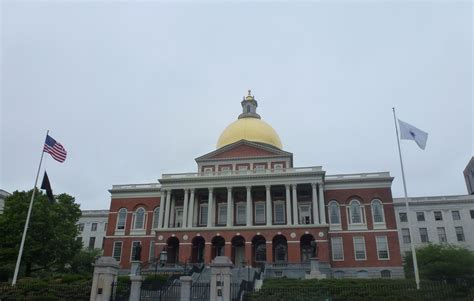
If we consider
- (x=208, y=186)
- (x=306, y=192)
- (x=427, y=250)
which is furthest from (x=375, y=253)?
(x=208, y=186)

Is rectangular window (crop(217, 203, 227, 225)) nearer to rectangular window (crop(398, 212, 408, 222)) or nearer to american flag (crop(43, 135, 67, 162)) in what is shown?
american flag (crop(43, 135, 67, 162))

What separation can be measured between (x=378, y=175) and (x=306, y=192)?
9161mm

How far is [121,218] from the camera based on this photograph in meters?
Result: 53.7

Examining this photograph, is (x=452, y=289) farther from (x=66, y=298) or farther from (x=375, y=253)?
(x=375, y=253)

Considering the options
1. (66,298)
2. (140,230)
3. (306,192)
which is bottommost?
(66,298)

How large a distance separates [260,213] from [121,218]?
19.1 metres

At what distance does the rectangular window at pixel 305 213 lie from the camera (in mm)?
48616

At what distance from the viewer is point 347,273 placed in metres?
45.0

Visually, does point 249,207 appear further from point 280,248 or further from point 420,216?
point 420,216

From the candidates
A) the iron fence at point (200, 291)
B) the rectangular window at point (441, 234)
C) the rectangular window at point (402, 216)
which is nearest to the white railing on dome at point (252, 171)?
the rectangular window at point (402, 216)

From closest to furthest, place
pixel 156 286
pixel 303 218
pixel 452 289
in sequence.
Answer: pixel 452 289, pixel 156 286, pixel 303 218

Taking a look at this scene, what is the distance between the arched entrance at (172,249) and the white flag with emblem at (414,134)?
30533 millimetres

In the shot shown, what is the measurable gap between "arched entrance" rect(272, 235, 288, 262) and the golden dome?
47.8 feet

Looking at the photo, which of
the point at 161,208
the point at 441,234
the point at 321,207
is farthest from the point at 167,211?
the point at 441,234
